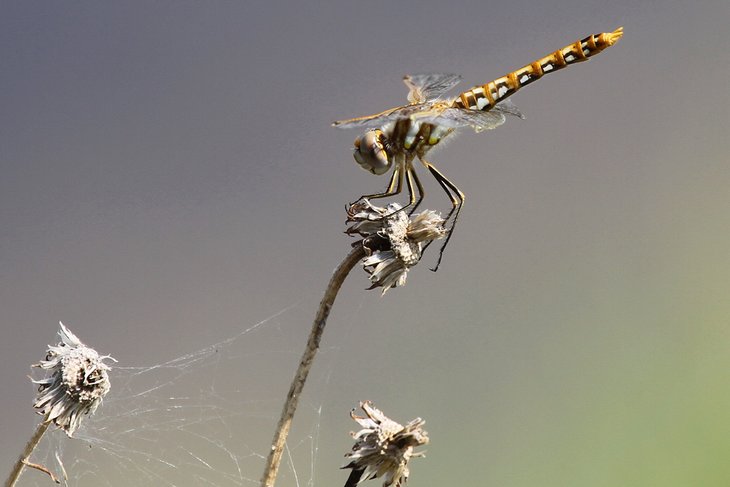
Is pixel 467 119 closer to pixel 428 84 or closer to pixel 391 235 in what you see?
pixel 428 84

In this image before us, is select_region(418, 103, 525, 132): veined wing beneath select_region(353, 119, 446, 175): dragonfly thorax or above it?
above

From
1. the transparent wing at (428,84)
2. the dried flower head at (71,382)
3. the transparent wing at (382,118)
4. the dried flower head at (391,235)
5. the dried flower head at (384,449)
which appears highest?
the transparent wing at (428,84)

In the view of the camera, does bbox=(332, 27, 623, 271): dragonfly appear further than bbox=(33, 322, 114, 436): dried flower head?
Yes

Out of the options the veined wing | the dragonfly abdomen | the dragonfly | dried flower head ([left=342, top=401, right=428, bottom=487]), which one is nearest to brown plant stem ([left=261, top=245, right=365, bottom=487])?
dried flower head ([left=342, top=401, right=428, bottom=487])

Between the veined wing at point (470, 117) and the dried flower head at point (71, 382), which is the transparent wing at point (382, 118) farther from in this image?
the dried flower head at point (71, 382)

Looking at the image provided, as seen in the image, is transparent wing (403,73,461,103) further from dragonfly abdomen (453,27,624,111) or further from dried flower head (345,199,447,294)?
dried flower head (345,199,447,294)

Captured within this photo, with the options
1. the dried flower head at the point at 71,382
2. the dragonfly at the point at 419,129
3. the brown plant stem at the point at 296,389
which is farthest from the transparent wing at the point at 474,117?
the dried flower head at the point at 71,382

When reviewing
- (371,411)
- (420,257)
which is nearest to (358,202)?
(420,257)
